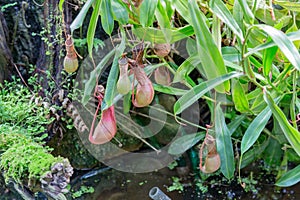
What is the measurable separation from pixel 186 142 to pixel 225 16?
62cm

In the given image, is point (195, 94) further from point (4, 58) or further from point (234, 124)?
point (4, 58)

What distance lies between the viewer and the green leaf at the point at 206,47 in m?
0.71

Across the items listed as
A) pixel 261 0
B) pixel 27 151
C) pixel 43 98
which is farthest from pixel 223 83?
pixel 43 98

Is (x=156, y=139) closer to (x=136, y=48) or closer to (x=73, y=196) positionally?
(x=73, y=196)

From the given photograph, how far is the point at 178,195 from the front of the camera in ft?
4.56

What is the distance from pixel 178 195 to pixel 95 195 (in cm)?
30

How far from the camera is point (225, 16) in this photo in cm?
78

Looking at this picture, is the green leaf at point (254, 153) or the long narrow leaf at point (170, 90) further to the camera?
the green leaf at point (254, 153)

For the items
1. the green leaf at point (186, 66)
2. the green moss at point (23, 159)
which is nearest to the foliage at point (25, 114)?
the green moss at point (23, 159)

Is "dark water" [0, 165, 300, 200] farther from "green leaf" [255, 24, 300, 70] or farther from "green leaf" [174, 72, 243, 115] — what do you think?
"green leaf" [255, 24, 300, 70]

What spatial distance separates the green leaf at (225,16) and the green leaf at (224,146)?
0.87 feet

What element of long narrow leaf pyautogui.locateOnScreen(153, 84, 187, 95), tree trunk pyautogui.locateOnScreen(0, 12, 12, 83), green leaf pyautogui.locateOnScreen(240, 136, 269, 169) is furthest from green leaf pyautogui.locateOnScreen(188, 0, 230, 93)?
tree trunk pyautogui.locateOnScreen(0, 12, 12, 83)

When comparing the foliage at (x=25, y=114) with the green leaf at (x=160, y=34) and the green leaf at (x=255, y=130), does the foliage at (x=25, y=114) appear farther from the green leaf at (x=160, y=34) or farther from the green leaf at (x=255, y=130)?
the green leaf at (x=255, y=130)

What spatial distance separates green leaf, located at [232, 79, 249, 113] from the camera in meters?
0.89
